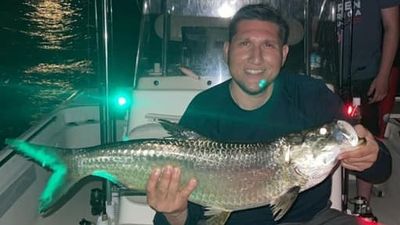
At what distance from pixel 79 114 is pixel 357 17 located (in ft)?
8.63

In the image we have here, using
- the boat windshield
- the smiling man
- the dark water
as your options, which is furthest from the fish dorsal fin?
the dark water

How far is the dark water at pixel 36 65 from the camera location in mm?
16828

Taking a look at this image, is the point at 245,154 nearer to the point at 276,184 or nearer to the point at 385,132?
the point at 276,184

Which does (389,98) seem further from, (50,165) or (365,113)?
(50,165)

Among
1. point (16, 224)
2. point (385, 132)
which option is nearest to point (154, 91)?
point (16, 224)

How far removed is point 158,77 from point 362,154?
185 cm

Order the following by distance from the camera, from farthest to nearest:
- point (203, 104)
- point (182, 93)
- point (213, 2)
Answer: point (213, 2) < point (182, 93) < point (203, 104)

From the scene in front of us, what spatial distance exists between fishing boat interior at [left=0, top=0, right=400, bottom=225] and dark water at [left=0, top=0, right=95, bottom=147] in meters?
0.56

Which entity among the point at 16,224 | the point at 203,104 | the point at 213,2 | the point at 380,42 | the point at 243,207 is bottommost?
the point at 16,224

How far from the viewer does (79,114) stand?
5.48 meters

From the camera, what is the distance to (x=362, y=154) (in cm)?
263

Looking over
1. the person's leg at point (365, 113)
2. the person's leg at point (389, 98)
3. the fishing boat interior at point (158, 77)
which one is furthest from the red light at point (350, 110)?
the person's leg at point (389, 98)

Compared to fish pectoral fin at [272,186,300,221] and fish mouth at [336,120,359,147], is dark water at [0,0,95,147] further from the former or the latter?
fish mouth at [336,120,359,147]

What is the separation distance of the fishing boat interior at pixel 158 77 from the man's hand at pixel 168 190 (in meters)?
0.76
